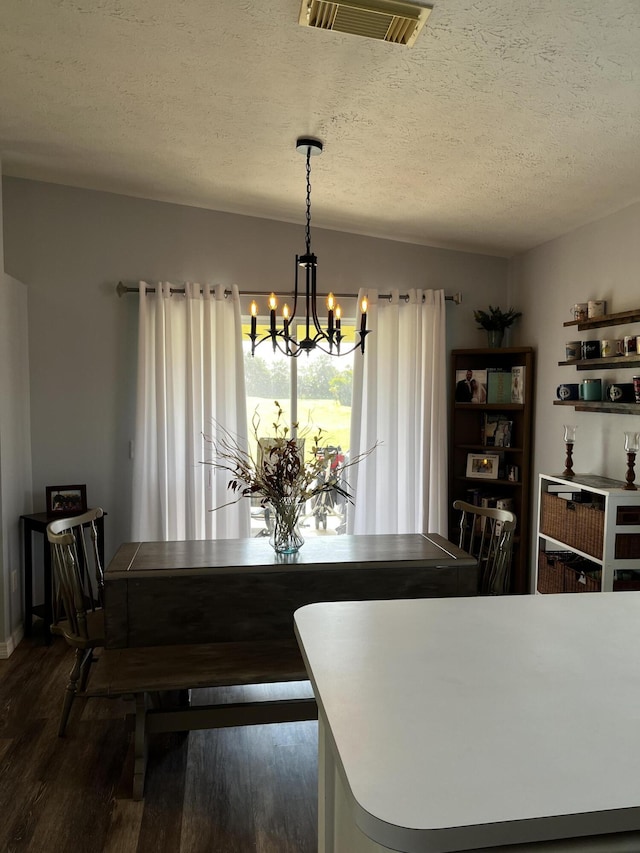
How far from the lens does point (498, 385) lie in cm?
445

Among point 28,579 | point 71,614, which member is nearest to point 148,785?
point 71,614

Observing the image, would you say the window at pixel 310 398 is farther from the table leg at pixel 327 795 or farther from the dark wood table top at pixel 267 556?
the table leg at pixel 327 795

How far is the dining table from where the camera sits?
271cm

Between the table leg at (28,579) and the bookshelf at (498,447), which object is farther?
the bookshelf at (498,447)

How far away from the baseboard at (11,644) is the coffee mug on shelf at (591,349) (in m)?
3.74

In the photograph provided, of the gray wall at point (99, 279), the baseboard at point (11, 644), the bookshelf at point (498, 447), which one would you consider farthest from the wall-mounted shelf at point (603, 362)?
the baseboard at point (11, 644)

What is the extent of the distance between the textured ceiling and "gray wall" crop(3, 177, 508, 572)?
10.7 inches

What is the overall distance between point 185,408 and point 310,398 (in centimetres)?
91

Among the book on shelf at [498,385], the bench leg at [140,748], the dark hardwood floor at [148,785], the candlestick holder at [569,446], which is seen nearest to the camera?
the dark hardwood floor at [148,785]

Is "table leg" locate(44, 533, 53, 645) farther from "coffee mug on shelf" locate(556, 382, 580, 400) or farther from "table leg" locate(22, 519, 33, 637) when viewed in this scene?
"coffee mug on shelf" locate(556, 382, 580, 400)

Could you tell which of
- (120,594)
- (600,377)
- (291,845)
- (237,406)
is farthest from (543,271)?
(291,845)

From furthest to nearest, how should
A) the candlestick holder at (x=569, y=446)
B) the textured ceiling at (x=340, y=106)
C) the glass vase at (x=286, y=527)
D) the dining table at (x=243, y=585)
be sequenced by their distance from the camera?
1. the candlestick holder at (x=569, y=446)
2. the glass vase at (x=286, y=527)
3. the dining table at (x=243, y=585)
4. the textured ceiling at (x=340, y=106)

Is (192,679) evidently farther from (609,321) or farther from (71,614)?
(609,321)

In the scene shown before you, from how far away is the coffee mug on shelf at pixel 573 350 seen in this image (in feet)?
11.9
